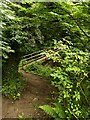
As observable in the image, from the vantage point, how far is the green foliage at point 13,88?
542cm

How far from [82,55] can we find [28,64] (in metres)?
4.81

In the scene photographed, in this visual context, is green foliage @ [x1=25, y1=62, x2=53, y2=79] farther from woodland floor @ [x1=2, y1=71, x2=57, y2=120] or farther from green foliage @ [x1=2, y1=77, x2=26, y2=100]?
green foliage @ [x1=2, y1=77, x2=26, y2=100]

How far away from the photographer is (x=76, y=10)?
3.63 meters

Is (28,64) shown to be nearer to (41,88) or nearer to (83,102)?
(41,88)

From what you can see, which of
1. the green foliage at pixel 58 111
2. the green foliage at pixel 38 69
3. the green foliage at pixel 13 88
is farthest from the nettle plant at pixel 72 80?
the green foliage at pixel 38 69

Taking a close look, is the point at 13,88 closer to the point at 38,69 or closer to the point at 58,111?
the point at 58,111

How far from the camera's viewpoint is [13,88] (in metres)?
5.52

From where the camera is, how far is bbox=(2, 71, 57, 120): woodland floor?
486cm

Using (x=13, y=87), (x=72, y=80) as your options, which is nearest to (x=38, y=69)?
(x=13, y=87)

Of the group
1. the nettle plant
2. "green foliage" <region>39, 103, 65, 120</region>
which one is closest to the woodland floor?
"green foliage" <region>39, 103, 65, 120</region>

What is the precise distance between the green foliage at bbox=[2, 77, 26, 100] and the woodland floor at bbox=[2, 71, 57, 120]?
0.11 meters

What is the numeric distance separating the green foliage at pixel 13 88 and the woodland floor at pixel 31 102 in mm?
109

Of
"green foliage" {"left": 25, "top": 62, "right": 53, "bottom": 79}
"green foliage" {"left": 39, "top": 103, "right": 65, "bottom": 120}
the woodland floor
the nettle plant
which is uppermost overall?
→ the nettle plant

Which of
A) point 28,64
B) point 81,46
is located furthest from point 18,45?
point 28,64
